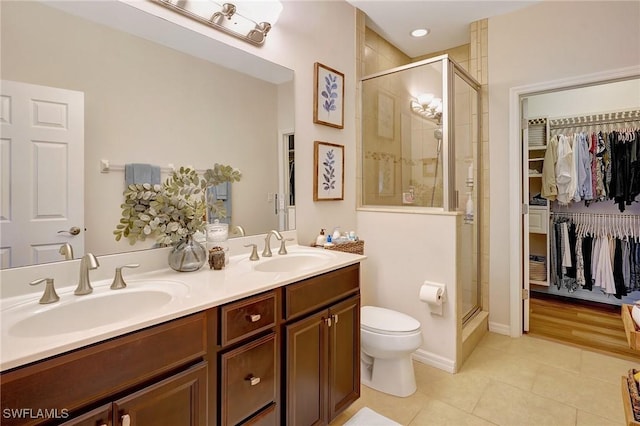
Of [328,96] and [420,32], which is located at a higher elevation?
[420,32]

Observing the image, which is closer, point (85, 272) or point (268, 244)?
point (85, 272)

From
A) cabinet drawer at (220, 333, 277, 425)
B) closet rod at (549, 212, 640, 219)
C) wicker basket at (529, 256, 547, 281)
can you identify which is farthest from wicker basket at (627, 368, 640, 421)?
closet rod at (549, 212, 640, 219)

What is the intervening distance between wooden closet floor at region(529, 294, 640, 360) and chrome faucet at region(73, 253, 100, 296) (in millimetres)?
3242

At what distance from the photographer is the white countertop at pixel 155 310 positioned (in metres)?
0.77

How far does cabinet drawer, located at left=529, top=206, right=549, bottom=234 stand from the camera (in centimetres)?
353

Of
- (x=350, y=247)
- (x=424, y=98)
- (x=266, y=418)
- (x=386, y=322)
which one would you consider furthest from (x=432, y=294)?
(x=424, y=98)

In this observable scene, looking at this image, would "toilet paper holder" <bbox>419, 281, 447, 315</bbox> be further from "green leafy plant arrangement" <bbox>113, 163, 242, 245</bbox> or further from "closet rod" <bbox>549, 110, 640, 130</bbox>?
"closet rod" <bbox>549, 110, 640, 130</bbox>

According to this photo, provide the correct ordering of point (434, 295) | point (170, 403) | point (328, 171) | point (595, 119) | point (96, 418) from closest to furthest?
point (96, 418), point (170, 403), point (434, 295), point (328, 171), point (595, 119)

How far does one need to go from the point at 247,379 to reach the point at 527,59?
10.1 ft

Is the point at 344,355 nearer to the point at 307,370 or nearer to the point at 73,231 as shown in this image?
the point at 307,370

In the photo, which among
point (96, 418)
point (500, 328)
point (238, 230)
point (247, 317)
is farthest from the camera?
point (500, 328)

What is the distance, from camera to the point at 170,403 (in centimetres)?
98

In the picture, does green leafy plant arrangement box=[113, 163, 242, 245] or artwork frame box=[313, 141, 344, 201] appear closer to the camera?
green leafy plant arrangement box=[113, 163, 242, 245]

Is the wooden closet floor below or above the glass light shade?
below
